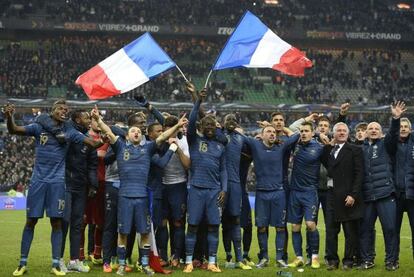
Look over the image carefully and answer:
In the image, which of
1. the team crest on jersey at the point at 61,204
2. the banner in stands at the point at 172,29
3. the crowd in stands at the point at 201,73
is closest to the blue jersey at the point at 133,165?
the team crest on jersey at the point at 61,204

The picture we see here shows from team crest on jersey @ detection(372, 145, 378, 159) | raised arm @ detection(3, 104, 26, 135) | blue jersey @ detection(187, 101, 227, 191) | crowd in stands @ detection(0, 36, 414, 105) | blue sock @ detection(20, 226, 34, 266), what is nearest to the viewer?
raised arm @ detection(3, 104, 26, 135)

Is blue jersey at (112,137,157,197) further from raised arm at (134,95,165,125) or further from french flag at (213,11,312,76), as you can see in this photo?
french flag at (213,11,312,76)

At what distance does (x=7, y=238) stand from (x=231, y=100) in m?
31.8

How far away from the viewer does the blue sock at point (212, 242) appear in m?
A: 11.8

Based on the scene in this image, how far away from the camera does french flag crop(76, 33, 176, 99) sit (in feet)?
42.7

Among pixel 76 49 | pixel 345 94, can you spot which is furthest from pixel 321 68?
pixel 76 49

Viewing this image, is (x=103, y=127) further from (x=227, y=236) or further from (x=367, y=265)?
(x=367, y=265)

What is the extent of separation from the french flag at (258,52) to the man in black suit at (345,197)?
155 centimetres

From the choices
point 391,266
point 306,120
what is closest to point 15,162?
point 306,120

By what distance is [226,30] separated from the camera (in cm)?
5566

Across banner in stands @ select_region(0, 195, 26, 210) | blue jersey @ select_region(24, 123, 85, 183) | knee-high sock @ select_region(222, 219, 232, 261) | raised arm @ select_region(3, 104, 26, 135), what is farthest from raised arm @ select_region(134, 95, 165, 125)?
banner in stands @ select_region(0, 195, 26, 210)

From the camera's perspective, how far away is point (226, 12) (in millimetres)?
56969

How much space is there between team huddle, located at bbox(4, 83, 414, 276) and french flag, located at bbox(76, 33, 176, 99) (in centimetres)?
73

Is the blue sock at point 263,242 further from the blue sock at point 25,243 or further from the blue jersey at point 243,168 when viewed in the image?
the blue sock at point 25,243
